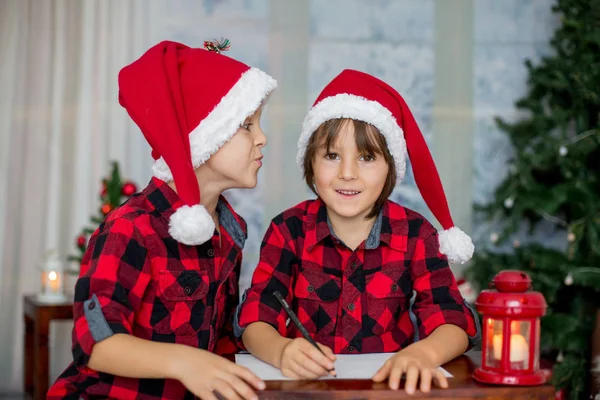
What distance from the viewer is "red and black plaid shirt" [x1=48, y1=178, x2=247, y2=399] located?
45.8 inches

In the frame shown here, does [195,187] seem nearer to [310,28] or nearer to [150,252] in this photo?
[150,252]

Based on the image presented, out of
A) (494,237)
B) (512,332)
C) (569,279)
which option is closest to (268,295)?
(512,332)

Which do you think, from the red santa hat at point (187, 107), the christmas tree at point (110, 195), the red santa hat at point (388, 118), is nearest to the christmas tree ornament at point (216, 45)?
the red santa hat at point (187, 107)

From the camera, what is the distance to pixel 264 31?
11.4 feet

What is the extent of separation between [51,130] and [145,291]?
2251mm

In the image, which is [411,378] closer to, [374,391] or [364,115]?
[374,391]

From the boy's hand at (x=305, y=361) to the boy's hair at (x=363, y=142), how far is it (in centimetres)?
50

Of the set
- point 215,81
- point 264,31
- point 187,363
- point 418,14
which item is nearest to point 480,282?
point 418,14

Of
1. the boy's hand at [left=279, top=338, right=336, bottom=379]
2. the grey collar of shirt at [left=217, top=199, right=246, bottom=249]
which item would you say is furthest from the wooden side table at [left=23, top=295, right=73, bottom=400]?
the boy's hand at [left=279, top=338, right=336, bottom=379]

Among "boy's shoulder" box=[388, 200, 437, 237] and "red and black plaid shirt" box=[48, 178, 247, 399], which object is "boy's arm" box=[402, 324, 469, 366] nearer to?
"boy's shoulder" box=[388, 200, 437, 237]

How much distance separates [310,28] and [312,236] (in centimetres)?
220

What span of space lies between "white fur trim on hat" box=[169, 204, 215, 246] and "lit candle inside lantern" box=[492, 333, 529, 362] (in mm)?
514

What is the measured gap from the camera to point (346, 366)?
110 cm

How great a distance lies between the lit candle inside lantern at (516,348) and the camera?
3.30 ft
